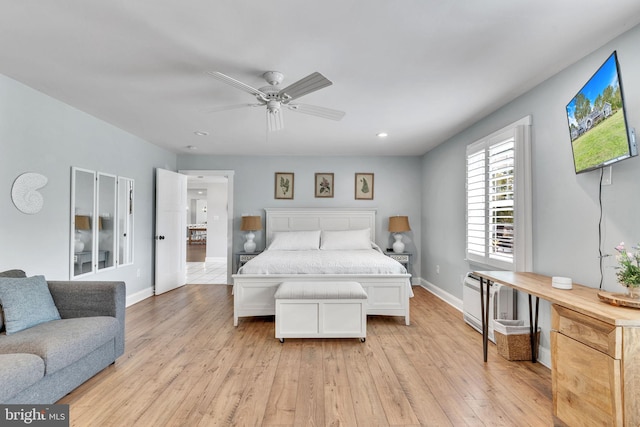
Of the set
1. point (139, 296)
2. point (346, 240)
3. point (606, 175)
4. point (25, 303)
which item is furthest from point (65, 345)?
point (346, 240)

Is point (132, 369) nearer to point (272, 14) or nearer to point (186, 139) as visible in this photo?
point (272, 14)

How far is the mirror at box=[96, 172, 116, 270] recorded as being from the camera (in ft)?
12.9

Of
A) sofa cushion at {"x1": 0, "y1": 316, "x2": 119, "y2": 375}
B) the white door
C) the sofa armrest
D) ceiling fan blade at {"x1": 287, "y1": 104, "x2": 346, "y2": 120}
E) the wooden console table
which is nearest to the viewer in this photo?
the wooden console table

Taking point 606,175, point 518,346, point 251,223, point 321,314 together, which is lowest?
point 518,346

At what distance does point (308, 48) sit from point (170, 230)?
14.2ft

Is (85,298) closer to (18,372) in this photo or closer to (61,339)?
(61,339)

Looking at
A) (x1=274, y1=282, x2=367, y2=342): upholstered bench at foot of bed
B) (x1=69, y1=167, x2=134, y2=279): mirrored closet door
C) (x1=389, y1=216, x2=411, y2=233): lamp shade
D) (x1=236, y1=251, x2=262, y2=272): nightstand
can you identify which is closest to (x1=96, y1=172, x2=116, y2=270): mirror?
(x1=69, y1=167, x2=134, y2=279): mirrored closet door

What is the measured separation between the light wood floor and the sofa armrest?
496 millimetres

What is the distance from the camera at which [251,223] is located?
5629mm

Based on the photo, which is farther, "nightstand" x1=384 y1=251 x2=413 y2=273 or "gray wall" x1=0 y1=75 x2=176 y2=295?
"nightstand" x1=384 y1=251 x2=413 y2=273

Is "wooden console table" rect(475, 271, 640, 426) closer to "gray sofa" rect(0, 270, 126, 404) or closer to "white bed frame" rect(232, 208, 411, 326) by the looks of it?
"white bed frame" rect(232, 208, 411, 326)

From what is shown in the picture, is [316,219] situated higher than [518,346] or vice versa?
[316,219]

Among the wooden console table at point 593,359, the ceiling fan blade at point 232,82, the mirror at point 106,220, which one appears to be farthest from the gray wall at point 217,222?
the wooden console table at point 593,359

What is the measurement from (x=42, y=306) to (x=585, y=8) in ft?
13.2
